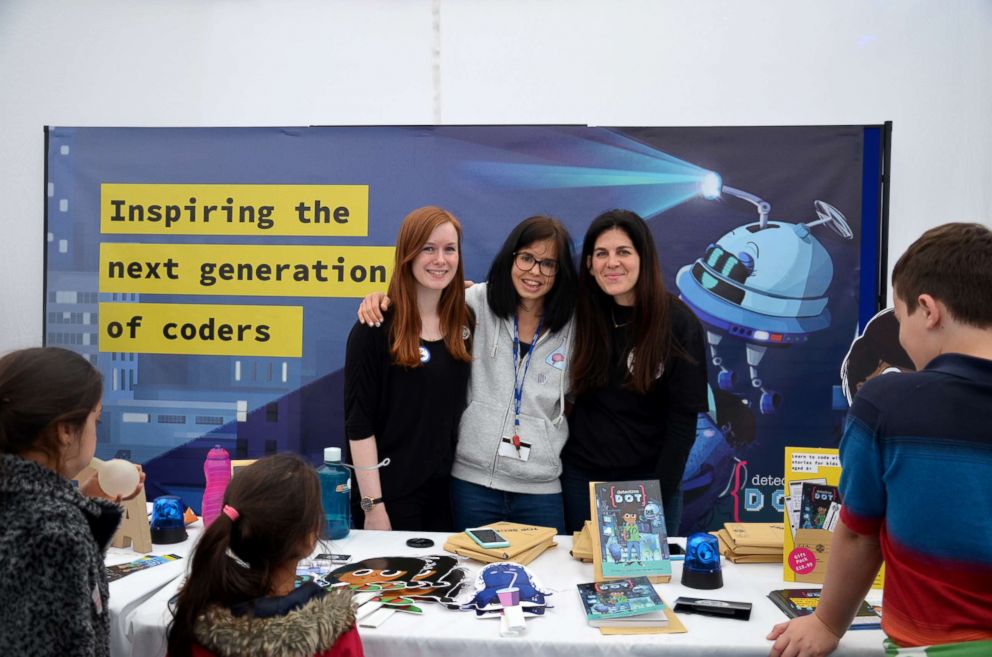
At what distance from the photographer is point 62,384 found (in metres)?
1.28

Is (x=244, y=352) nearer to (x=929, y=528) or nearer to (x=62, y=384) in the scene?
(x=62, y=384)

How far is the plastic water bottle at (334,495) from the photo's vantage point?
2.08 m

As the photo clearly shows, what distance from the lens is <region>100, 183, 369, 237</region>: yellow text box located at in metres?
3.42

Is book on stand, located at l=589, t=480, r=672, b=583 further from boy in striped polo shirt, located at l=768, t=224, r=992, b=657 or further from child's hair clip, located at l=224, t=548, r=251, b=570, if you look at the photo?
child's hair clip, located at l=224, t=548, r=251, b=570

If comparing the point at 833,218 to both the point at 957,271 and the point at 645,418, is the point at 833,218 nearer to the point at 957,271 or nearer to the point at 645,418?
the point at 645,418

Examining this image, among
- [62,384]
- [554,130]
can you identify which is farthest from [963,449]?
[554,130]

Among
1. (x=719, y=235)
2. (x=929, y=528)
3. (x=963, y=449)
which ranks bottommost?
(x=929, y=528)

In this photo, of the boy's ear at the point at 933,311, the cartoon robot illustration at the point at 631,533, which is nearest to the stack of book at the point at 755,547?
the cartoon robot illustration at the point at 631,533

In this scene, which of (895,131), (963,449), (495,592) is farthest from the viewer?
(895,131)

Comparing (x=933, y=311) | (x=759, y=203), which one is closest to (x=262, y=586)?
(x=933, y=311)

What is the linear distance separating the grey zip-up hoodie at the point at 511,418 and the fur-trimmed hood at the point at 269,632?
1126 mm

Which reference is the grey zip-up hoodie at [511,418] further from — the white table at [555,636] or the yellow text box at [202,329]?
the yellow text box at [202,329]

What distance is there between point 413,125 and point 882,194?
6.83 ft

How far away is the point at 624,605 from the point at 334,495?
91 centimetres
